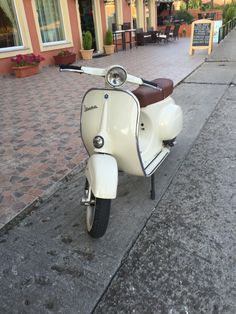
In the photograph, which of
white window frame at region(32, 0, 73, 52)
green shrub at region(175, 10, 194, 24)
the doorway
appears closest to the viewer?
white window frame at region(32, 0, 73, 52)

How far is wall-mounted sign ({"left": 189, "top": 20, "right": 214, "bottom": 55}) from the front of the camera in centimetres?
927

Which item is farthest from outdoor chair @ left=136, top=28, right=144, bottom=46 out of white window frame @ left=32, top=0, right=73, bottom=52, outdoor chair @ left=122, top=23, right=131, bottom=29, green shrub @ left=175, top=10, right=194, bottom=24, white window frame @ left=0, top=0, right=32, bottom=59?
green shrub @ left=175, top=10, right=194, bottom=24

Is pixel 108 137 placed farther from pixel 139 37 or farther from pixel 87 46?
pixel 139 37

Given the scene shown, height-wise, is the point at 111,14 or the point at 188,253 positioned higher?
the point at 111,14

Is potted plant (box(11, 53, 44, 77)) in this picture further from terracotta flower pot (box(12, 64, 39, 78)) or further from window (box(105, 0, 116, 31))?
window (box(105, 0, 116, 31))

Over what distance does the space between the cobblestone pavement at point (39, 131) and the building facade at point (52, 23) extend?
124 centimetres

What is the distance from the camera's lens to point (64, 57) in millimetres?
9000

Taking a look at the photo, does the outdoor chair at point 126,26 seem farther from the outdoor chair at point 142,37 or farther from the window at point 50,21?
the window at point 50,21

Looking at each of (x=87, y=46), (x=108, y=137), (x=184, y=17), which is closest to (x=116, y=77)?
(x=108, y=137)

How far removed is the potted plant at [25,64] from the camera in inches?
298

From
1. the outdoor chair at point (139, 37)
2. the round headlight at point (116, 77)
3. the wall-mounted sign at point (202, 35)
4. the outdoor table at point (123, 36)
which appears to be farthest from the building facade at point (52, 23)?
the round headlight at point (116, 77)

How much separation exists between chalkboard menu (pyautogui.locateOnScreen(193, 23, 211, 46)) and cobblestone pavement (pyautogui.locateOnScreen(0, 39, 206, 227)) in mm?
2012

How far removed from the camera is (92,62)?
9500 mm

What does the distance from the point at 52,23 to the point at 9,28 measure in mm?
1778
